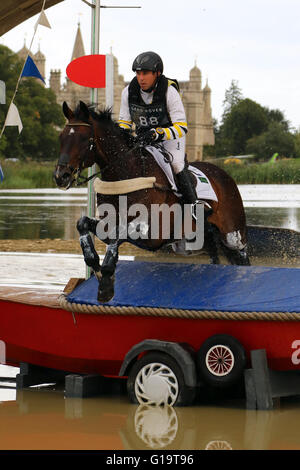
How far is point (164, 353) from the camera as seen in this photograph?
6520 millimetres

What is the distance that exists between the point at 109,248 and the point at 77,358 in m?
0.89

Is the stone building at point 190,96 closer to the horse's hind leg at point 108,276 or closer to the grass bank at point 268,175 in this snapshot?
the grass bank at point 268,175

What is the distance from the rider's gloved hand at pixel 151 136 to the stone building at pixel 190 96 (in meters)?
74.0

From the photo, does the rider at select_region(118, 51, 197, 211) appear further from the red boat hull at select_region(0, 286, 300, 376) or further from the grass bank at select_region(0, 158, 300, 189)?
the grass bank at select_region(0, 158, 300, 189)

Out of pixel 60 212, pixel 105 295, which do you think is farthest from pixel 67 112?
pixel 60 212

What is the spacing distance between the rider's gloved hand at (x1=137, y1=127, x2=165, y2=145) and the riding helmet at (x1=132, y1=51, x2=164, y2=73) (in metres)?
0.50

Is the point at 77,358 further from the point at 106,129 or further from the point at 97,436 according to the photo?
the point at 106,129

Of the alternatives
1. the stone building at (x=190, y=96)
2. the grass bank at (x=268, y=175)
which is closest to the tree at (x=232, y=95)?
the stone building at (x=190, y=96)

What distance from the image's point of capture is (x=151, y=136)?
737cm

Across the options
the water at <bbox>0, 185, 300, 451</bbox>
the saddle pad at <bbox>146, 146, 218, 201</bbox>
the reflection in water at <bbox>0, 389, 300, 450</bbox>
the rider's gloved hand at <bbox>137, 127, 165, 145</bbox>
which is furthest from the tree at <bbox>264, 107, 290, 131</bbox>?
the reflection in water at <bbox>0, 389, 300, 450</bbox>

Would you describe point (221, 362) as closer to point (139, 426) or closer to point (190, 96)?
point (139, 426)

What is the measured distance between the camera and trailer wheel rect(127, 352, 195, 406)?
6.46 m

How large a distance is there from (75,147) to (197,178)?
1.54 meters

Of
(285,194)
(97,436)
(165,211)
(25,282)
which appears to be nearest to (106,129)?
(165,211)
